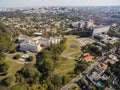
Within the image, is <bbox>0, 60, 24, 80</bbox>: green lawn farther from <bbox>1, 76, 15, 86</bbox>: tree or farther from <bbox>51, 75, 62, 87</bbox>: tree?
<bbox>51, 75, 62, 87</bbox>: tree

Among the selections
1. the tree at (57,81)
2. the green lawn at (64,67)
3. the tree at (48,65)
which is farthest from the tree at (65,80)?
the tree at (48,65)

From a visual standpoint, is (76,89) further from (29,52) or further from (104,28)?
(104,28)

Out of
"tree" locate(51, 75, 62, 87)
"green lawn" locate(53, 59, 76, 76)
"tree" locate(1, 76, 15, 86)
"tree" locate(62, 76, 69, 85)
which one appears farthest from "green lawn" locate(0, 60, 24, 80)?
"tree" locate(62, 76, 69, 85)

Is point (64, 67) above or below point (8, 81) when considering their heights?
below

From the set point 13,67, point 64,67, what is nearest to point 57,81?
→ point 64,67

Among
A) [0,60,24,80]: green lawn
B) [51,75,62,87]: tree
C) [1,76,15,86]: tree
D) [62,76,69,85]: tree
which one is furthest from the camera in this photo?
[0,60,24,80]: green lawn

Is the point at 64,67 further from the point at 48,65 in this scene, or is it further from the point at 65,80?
the point at 65,80

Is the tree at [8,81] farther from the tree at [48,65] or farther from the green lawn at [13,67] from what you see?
the tree at [48,65]

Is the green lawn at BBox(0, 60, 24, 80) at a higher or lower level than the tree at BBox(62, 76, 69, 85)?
higher
